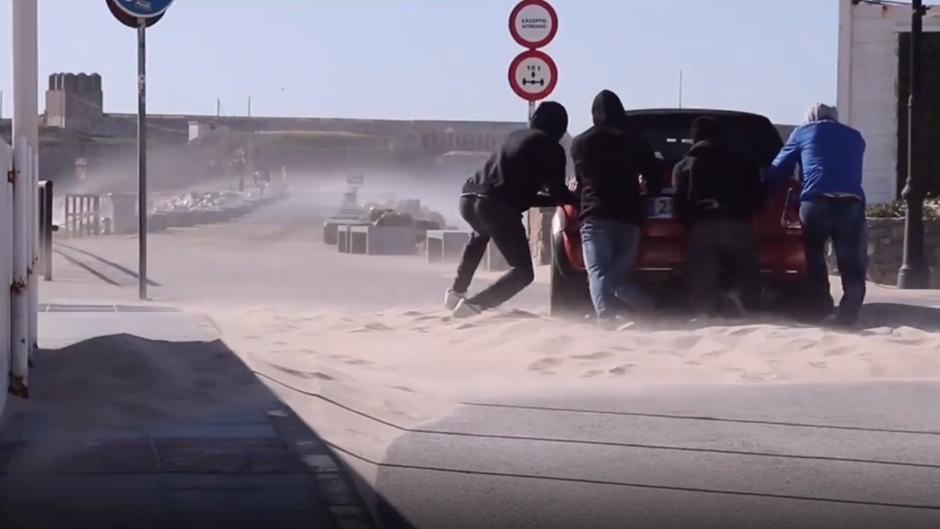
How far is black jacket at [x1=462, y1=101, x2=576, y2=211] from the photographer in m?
11.0

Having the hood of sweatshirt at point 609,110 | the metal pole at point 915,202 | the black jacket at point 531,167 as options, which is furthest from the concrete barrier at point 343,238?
the hood of sweatshirt at point 609,110

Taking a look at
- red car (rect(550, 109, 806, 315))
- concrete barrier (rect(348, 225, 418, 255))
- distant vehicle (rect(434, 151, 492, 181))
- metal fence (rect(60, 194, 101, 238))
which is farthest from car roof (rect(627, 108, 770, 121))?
distant vehicle (rect(434, 151, 492, 181))

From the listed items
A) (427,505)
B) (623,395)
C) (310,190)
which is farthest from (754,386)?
(310,190)

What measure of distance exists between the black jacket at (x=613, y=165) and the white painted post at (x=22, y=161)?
389 centimetres

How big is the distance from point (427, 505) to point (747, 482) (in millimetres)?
1356

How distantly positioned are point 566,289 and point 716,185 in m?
1.47

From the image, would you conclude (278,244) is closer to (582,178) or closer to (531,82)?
(531,82)

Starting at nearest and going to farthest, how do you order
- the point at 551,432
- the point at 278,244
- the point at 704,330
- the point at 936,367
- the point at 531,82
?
the point at 551,432 < the point at 936,367 < the point at 704,330 < the point at 531,82 < the point at 278,244

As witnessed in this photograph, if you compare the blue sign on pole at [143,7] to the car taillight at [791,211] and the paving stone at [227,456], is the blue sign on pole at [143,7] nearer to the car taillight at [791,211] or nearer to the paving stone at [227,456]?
the car taillight at [791,211]

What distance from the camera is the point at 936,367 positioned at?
9.02 metres

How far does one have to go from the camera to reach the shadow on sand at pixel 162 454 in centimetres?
554

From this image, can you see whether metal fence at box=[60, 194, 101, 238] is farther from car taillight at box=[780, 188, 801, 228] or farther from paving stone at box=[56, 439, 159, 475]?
paving stone at box=[56, 439, 159, 475]

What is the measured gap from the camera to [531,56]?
14227 mm

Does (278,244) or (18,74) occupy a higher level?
(18,74)
